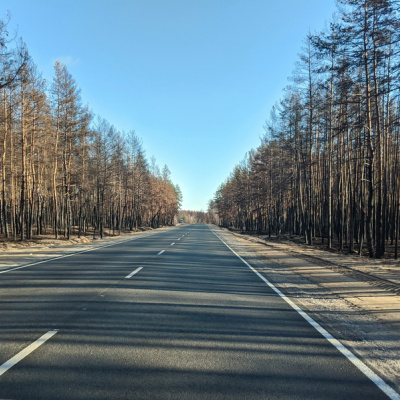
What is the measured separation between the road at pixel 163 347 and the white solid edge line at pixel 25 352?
1 centimetres

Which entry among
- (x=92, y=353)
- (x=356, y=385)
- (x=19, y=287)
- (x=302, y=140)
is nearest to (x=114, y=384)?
(x=92, y=353)

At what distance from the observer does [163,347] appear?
5.01 metres

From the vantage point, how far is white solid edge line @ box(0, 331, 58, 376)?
422 centimetres

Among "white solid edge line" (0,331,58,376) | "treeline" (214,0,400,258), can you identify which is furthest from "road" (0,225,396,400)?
"treeline" (214,0,400,258)

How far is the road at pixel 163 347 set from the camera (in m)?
3.83

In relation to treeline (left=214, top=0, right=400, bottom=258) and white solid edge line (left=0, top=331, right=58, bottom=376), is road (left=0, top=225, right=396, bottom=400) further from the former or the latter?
treeline (left=214, top=0, right=400, bottom=258)

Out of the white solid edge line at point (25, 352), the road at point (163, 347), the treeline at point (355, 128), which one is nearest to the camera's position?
the road at point (163, 347)

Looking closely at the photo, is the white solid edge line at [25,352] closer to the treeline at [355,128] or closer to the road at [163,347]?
the road at [163,347]

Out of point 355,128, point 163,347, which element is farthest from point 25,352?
point 355,128

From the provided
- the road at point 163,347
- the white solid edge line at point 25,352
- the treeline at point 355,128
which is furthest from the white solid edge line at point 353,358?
the treeline at point 355,128

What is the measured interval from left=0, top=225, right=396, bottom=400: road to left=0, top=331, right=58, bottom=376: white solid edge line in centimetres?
1

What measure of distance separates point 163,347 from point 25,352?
1863 mm

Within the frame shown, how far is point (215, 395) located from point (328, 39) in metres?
19.1

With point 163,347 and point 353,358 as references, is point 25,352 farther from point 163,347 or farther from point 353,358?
point 353,358
